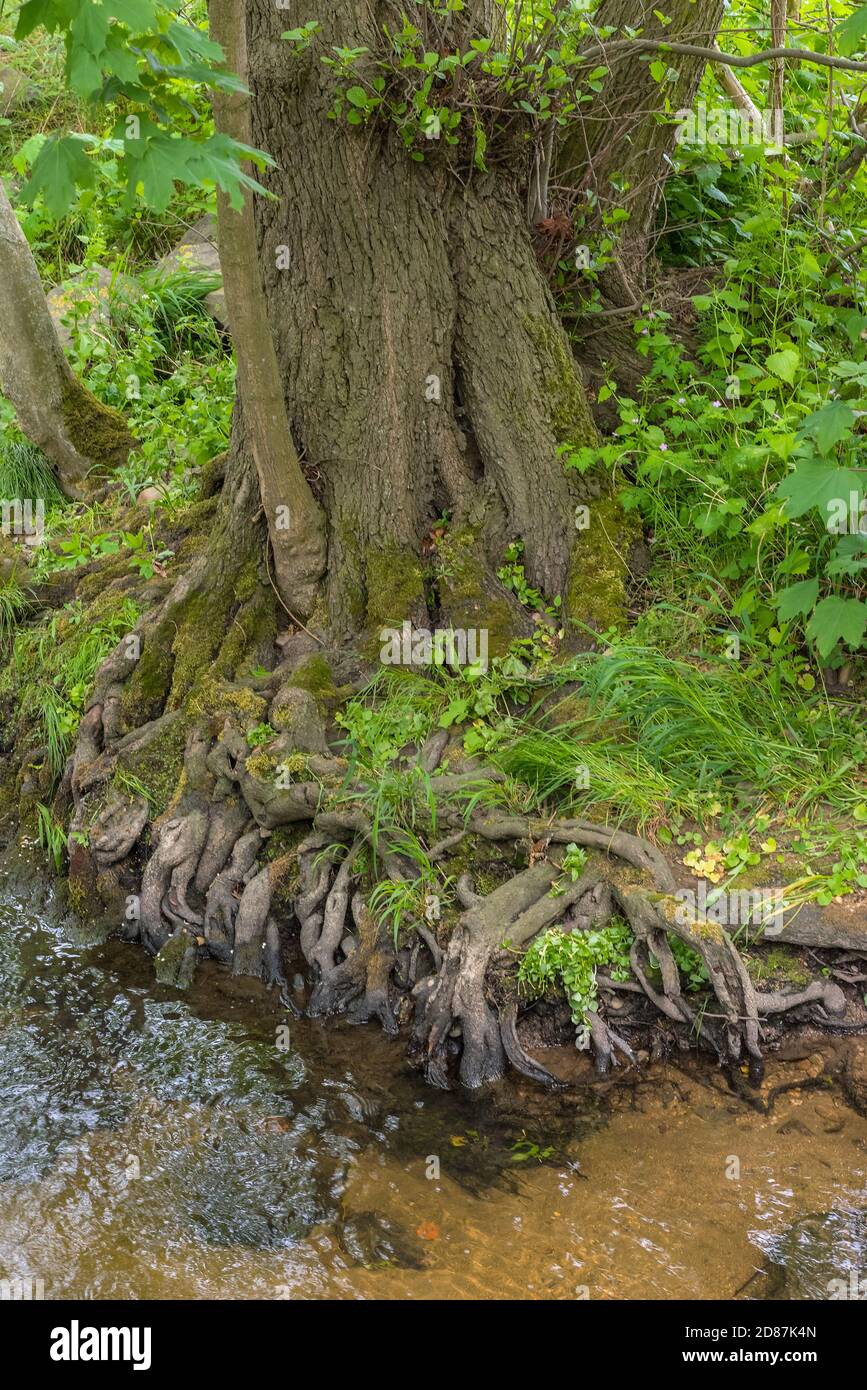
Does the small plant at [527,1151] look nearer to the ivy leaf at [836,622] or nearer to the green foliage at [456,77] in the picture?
the ivy leaf at [836,622]

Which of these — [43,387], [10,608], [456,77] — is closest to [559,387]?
[456,77]

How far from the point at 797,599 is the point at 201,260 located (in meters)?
6.21

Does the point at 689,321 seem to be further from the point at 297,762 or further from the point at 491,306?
the point at 297,762

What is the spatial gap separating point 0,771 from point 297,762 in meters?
2.09

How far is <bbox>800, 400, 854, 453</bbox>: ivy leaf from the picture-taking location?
372 centimetres

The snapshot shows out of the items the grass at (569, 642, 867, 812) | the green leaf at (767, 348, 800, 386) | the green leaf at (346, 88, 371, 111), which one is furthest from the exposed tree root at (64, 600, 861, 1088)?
the green leaf at (346, 88, 371, 111)


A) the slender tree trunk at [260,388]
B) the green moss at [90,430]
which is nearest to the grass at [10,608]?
the green moss at [90,430]

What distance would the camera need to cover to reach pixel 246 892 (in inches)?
187

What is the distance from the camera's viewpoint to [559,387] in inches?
212

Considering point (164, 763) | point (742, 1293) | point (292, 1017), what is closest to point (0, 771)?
point (164, 763)

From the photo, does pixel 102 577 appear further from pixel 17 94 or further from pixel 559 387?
pixel 17 94

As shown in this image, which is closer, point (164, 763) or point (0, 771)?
point (164, 763)

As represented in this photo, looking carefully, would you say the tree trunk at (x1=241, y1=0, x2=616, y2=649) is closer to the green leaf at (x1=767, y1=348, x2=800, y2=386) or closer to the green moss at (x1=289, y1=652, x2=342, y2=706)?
the green moss at (x1=289, y1=652, x2=342, y2=706)

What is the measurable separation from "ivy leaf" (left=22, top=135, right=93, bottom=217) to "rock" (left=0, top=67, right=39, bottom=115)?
9046 millimetres
